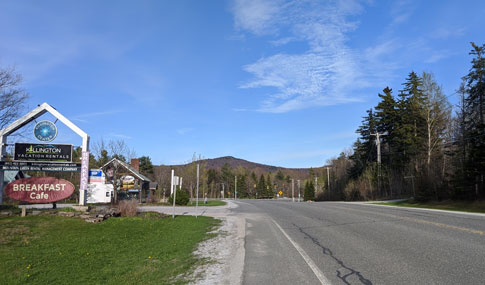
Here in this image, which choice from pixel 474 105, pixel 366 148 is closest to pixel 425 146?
pixel 474 105

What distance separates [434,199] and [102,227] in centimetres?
3154

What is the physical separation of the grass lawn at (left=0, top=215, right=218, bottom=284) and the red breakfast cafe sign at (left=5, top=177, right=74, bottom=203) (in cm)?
221

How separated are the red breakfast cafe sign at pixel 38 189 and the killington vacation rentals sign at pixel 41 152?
4.19ft

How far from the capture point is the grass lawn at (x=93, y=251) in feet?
21.8

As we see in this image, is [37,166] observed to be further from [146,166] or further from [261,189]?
[261,189]

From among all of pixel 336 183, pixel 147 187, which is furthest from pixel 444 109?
pixel 147 187

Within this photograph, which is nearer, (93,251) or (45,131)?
(93,251)

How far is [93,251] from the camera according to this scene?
30.3ft

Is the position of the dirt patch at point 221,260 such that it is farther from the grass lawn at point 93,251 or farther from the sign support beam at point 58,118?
the sign support beam at point 58,118

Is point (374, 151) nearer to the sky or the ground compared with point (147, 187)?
nearer to the sky

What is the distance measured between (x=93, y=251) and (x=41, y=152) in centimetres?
1100

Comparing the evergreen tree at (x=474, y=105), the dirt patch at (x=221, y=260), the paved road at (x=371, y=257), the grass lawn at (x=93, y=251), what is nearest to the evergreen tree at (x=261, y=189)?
the evergreen tree at (x=474, y=105)

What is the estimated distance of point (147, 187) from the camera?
166 ft

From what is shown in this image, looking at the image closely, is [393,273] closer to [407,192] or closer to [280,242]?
[280,242]
